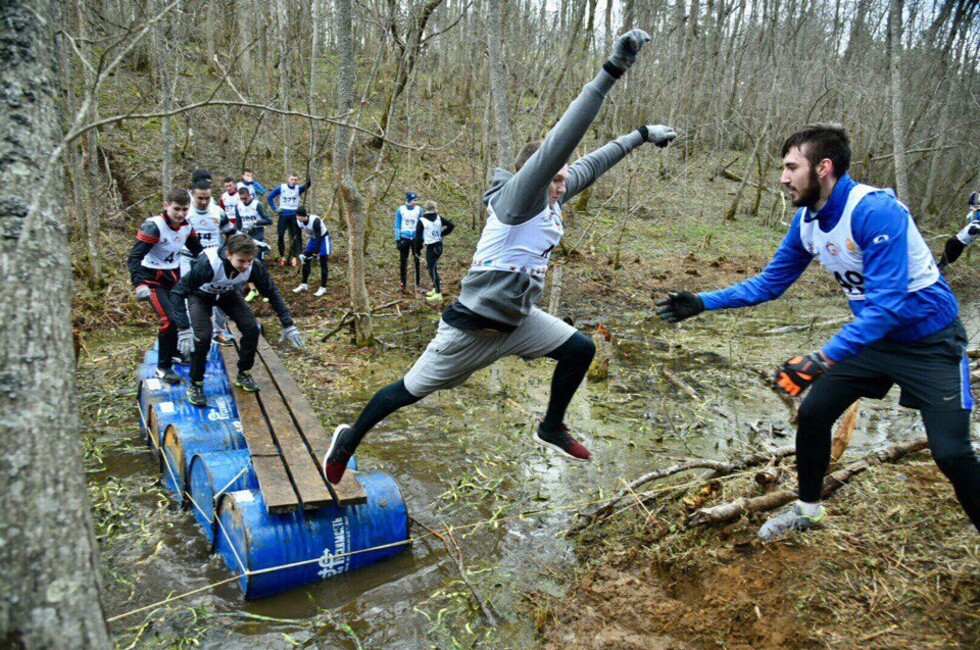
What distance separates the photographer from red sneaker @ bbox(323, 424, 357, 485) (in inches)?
162

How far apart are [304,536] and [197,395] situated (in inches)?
98.5

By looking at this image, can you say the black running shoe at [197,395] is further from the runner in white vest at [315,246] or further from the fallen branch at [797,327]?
the fallen branch at [797,327]

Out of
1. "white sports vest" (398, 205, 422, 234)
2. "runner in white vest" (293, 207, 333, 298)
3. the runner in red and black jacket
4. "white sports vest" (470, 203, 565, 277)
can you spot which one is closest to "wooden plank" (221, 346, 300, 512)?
the runner in red and black jacket

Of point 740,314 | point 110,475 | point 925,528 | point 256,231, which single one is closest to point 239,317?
point 110,475

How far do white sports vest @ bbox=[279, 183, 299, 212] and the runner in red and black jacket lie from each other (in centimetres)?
750

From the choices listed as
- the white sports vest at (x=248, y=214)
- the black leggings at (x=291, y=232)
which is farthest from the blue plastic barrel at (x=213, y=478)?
the black leggings at (x=291, y=232)

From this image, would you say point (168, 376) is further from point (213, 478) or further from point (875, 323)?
point (875, 323)

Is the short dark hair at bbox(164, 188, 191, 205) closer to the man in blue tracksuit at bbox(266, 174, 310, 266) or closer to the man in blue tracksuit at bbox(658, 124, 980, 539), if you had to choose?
the man in blue tracksuit at bbox(658, 124, 980, 539)

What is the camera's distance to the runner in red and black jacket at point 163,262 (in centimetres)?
644

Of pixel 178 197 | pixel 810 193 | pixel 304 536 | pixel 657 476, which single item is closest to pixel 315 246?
pixel 178 197

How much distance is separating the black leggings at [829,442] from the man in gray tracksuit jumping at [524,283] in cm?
127

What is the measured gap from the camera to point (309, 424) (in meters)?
5.20

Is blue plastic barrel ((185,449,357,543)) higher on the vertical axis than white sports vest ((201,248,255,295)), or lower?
lower

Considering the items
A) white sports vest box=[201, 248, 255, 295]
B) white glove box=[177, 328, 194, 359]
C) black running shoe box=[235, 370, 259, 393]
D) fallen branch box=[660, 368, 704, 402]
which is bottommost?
fallen branch box=[660, 368, 704, 402]
